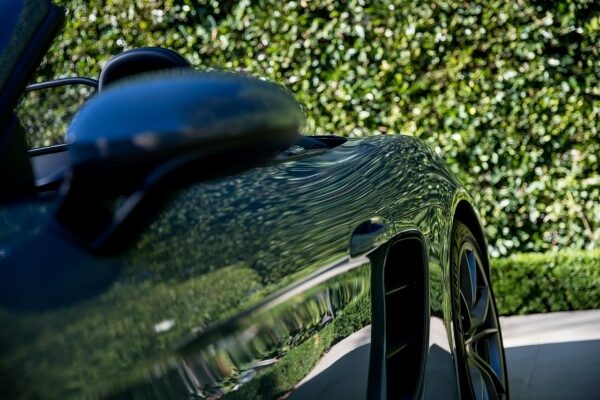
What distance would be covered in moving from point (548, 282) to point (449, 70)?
1.42 metres

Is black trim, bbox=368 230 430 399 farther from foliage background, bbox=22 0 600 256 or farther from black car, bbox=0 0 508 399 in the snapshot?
foliage background, bbox=22 0 600 256

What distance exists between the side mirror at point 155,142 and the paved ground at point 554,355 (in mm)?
3122

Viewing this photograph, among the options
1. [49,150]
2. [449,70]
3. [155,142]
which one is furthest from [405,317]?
[449,70]

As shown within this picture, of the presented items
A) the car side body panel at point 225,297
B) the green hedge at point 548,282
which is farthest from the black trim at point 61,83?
the green hedge at point 548,282

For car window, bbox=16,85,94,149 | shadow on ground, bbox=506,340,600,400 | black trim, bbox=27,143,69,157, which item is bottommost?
shadow on ground, bbox=506,340,600,400

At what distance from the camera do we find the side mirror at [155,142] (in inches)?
50.1

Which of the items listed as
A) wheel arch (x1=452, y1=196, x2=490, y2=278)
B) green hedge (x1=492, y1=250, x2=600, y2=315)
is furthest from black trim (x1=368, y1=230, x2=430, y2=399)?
green hedge (x1=492, y1=250, x2=600, y2=315)

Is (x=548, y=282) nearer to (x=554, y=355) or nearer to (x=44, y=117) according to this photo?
(x=554, y=355)

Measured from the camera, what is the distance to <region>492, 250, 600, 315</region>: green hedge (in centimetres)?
622

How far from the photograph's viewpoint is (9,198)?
1554 mm

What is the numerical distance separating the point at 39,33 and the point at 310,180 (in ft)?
2.36

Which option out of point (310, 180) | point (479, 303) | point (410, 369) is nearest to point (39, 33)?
point (310, 180)

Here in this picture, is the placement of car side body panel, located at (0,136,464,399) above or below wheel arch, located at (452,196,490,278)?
above

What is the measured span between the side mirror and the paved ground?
3122mm
